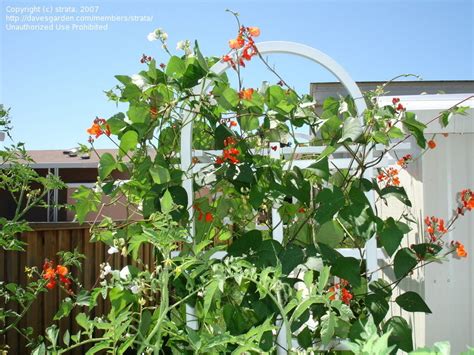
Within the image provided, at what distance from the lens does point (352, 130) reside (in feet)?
6.19

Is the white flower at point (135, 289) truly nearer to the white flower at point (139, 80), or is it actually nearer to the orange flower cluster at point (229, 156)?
the orange flower cluster at point (229, 156)

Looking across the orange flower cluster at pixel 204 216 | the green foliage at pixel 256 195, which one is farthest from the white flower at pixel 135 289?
the orange flower cluster at pixel 204 216

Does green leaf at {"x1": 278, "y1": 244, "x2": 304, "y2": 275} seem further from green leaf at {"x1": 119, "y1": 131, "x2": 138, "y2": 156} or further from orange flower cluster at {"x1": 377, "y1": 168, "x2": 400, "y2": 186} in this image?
orange flower cluster at {"x1": 377, "y1": 168, "x2": 400, "y2": 186}

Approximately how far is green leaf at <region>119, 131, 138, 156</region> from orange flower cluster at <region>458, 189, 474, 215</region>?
41.7 inches

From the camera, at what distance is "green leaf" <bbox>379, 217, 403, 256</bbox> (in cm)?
186

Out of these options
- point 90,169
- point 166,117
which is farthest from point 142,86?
point 90,169

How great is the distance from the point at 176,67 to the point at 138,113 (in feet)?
0.63

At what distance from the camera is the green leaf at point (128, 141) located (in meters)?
1.93

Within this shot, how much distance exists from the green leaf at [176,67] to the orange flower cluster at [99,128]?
26 cm

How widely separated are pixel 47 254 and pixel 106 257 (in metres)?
1.02

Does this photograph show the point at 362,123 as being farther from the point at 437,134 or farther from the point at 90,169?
the point at 90,169

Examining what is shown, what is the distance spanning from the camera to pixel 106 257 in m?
4.96

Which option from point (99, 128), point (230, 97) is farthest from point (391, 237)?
point (99, 128)

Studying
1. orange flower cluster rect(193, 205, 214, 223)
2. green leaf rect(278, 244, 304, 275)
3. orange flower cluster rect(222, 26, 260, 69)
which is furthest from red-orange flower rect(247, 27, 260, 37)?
green leaf rect(278, 244, 304, 275)
